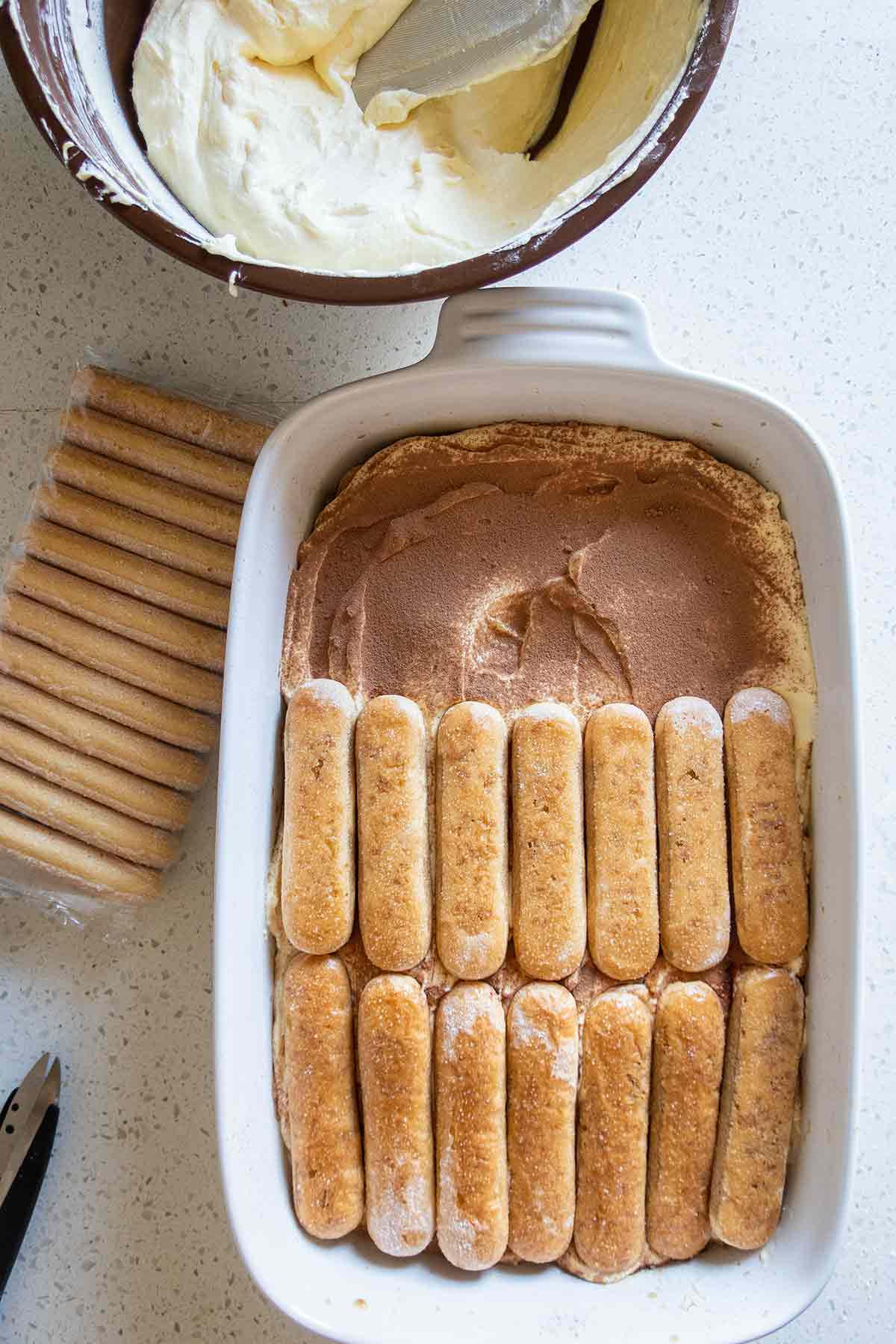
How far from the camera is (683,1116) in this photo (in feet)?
3.53

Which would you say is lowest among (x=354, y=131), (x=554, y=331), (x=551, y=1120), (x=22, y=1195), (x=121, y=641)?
(x=22, y=1195)

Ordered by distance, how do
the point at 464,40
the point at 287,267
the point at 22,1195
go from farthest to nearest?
the point at 22,1195 < the point at 464,40 < the point at 287,267

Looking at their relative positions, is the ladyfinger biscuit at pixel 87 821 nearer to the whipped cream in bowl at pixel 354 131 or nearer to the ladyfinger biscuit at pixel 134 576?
the ladyfinger biscuit at pixel 134 576

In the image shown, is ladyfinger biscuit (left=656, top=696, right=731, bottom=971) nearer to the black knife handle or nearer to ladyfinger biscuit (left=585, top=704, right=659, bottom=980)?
ladyfinger biscuit (left=585, top=704, right=659, bottom=980)

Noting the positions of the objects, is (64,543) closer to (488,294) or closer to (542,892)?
(488,294)

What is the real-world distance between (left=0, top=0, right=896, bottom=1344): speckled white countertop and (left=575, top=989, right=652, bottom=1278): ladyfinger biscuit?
296mm

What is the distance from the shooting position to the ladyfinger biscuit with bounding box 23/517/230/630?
1217mm

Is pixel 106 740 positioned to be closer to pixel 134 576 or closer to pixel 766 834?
pixel 134 576

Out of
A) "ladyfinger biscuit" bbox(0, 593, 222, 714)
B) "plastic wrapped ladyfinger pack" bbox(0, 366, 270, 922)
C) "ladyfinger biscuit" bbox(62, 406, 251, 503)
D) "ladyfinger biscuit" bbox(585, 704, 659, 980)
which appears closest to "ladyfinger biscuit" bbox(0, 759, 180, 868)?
"plastic wrapped ladyfinger pack" bbox(0, 366, 270, 922)

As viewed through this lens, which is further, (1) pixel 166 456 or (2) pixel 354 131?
(1) pixel 166 456

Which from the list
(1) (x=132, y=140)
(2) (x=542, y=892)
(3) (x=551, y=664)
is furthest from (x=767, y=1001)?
(1) (x=132, y=140)

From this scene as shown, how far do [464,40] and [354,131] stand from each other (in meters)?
0.14

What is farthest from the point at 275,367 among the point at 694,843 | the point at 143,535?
the point at 694,843

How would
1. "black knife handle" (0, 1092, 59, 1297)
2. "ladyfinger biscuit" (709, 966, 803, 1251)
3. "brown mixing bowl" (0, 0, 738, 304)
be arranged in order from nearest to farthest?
1. "brown mixing bowl" (0, 0, 738, 304)
2. "ladyfinger biscuit" (709, 966, 803, 1251)
3. "black knife handle" (0, 1092, 59, 1297)
